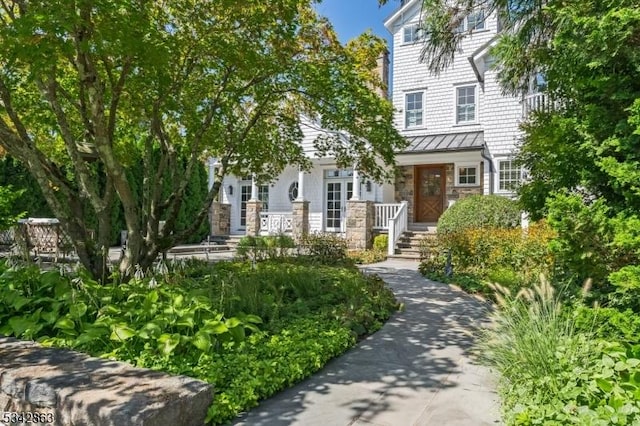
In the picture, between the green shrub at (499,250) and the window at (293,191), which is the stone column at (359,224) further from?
the green shrub at (499,250)

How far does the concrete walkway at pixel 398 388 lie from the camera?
114 inches

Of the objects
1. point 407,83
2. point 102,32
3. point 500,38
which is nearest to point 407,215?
point 407,83

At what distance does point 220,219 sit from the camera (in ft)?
59.6

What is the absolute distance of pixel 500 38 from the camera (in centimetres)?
677

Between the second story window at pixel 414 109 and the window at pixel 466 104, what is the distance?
1365 millimetres

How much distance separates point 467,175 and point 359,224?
411 cm

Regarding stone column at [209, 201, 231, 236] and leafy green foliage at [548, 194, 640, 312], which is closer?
leafy green foliage at [548, 194, 640, 312]

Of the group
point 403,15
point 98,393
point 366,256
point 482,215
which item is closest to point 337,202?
point 366,256

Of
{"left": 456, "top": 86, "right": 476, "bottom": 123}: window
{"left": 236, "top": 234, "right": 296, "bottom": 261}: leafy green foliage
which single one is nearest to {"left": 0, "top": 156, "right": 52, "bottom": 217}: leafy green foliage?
{"left": 236, "top": 234, "right": 296, "bottom": 261}: leafy green foliage

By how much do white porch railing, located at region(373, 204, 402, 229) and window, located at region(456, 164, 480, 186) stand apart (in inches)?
98.5

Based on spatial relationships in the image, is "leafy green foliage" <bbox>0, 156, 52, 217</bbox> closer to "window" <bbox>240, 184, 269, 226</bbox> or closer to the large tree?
the large tree

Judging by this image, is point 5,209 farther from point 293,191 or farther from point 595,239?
point 293,191

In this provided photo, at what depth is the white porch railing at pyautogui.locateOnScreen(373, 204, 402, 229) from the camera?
14.8 meters

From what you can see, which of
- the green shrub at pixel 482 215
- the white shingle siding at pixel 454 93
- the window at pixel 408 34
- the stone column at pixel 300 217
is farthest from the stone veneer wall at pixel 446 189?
the window at pixel 408 34
